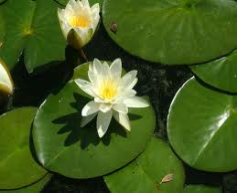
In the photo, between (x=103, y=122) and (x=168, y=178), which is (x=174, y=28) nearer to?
(x=103, y=122)

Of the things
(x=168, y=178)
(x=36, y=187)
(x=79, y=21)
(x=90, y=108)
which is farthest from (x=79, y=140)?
(x=79, y=21)

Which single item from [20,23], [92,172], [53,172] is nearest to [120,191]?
[92,172]

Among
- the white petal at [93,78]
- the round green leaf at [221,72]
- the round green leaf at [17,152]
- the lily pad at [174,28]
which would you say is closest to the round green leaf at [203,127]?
the round green leaf at [221,72]

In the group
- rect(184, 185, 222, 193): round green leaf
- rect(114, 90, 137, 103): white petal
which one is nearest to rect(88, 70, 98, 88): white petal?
rect(114, 90, 137, 103): white petal

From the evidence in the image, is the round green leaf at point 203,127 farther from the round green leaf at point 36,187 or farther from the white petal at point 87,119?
the round green leaf at point 36,187

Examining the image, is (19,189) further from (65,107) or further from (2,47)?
(2,47)

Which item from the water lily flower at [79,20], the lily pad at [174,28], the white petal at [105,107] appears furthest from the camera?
the lily pad at [174,28]
